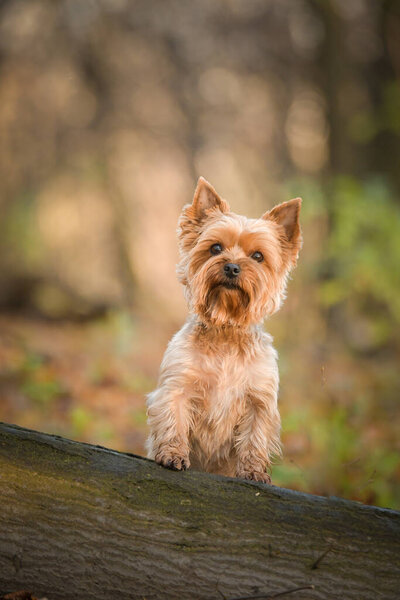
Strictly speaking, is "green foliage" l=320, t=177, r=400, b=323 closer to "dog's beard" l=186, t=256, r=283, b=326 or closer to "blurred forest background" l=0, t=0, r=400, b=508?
"blurred forest background" l=0, t=0, r=400, b=508

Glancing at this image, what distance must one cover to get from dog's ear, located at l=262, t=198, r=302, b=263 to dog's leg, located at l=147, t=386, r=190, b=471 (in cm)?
126

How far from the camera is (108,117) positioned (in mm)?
10648

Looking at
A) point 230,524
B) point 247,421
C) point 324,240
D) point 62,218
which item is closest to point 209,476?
point 230,524

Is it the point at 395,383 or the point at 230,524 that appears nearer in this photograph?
the point at 230,524

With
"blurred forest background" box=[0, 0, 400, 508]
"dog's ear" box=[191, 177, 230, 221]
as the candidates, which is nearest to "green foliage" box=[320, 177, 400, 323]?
"blurred forest background" box=[0, 0, 400, 508]

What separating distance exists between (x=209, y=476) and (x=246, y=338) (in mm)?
997

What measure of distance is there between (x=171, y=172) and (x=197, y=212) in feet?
25.8

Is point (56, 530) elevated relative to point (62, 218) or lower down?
lower down

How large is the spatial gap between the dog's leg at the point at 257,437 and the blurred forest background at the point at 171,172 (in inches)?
138

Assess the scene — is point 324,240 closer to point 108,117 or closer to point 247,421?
point 247,421

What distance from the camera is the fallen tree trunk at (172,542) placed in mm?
2475

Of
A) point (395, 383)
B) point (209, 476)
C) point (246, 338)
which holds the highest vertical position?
point (395, 383)

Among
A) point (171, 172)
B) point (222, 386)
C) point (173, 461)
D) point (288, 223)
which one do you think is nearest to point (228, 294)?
point (222, 386)

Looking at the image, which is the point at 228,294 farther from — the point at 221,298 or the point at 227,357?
the point at 227,357
